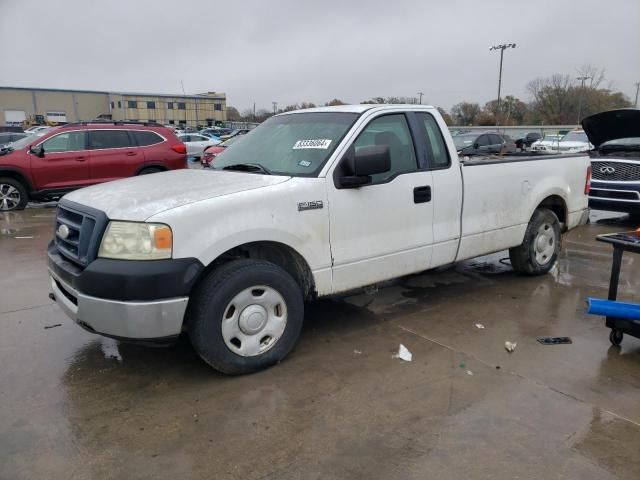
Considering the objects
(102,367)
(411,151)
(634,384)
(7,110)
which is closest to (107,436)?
(102,367)

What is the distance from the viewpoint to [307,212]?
3.70 metres

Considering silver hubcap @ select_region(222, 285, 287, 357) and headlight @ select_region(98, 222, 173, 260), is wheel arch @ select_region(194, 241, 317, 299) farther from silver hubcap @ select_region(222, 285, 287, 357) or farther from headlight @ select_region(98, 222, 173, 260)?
headlight @ select_region(98, 222, 173, 260)

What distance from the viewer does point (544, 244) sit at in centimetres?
588

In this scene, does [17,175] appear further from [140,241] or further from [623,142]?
[623,142]

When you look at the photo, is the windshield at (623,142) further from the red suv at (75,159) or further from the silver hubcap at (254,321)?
the red suv at (75,159)

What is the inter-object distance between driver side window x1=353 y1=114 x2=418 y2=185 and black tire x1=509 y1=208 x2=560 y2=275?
2020mm

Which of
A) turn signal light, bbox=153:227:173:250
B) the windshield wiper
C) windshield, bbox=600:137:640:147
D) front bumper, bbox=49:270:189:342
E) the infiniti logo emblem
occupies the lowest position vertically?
front bumper, bbox=49:270:189:342

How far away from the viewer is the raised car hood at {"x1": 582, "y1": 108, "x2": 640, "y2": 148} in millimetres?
7781

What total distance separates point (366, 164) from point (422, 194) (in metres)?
0.86

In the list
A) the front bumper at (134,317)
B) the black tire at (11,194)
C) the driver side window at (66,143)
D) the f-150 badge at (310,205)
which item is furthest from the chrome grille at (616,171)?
the black tire at (11,194)

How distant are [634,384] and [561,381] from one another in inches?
19.3

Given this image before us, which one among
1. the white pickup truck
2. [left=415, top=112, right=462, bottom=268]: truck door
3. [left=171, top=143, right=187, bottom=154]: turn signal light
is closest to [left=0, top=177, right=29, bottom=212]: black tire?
[left=171, top=143, right=187, bottom=154]: turn signal light

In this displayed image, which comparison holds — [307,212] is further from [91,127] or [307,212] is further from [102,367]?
[91,127]

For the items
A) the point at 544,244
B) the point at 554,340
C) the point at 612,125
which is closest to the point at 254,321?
the point at 554,340
